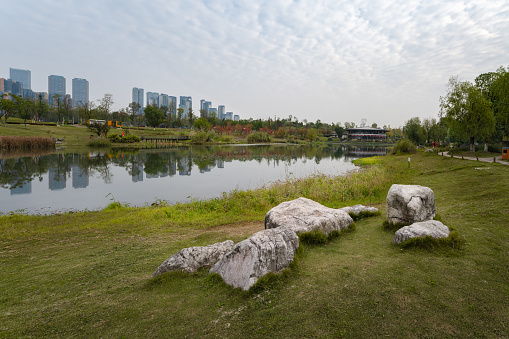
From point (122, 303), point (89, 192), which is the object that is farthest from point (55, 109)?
point (122, 303)

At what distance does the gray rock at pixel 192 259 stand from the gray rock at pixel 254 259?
404 mm

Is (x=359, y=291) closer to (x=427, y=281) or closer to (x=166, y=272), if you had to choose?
(x=427, y=281)

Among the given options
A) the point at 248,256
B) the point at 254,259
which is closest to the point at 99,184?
the point at 248,256

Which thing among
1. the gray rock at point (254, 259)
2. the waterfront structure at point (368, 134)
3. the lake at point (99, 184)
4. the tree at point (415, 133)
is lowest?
the lake at point (99, 184)

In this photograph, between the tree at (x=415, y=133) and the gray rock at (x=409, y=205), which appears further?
the tree at (x=415, y=133)

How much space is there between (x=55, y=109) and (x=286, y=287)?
111 meters

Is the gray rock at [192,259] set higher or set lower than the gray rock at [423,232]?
lower

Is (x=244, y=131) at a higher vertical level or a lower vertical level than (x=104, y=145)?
higher

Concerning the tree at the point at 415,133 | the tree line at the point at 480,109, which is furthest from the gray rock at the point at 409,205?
the tree at the point at 415,133

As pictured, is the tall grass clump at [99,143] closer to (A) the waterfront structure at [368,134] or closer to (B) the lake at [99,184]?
(B) the lake at [99,184]

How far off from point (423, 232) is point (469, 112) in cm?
3626

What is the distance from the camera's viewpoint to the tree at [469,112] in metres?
31.8

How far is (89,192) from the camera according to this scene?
56.5ft

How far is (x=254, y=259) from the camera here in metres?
4.28
